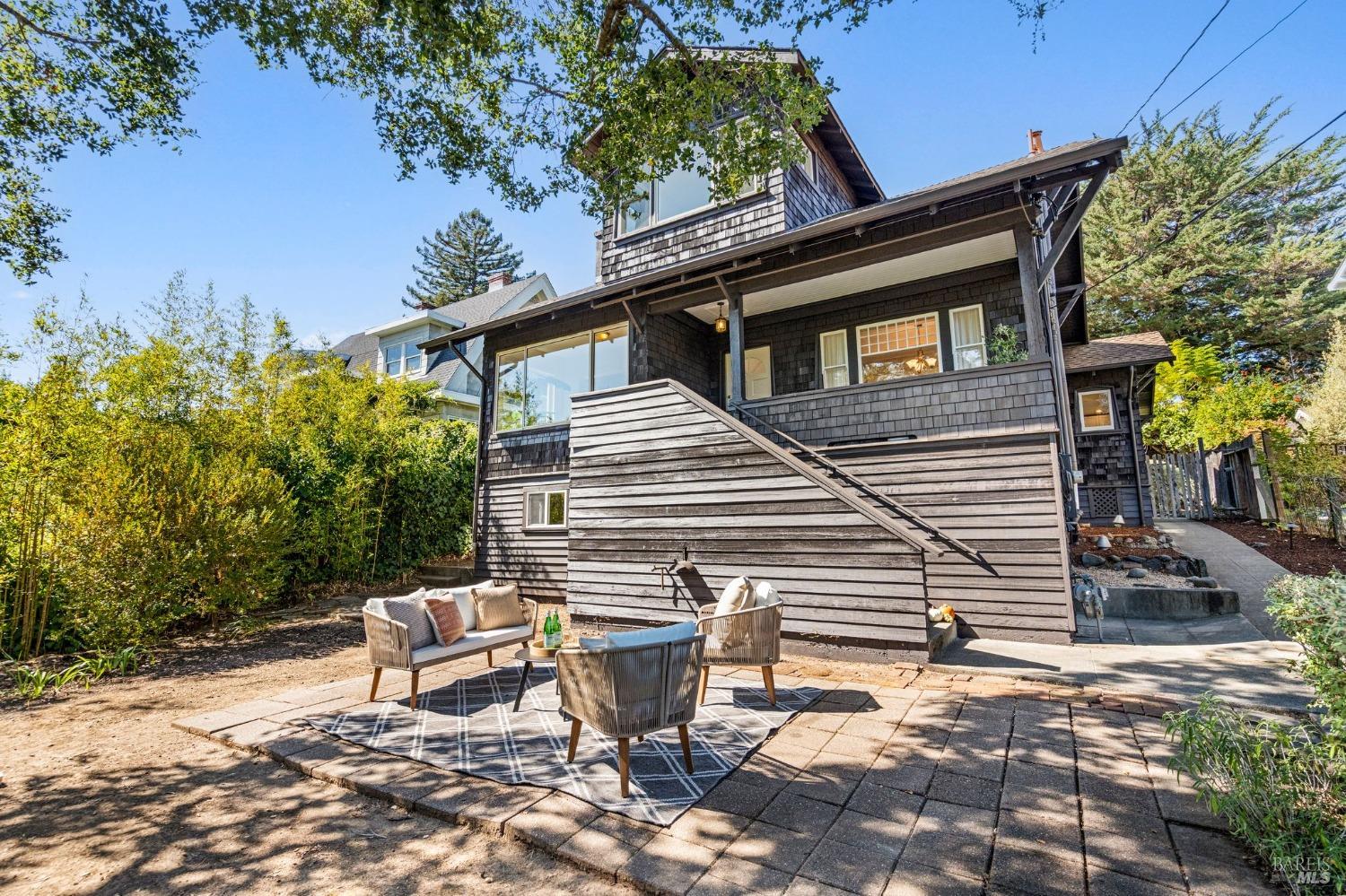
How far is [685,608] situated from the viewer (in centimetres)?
681

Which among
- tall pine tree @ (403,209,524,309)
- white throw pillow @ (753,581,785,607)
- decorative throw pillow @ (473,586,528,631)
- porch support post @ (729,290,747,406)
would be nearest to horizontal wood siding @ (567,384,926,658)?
porch support post @ (729,290,747,406)

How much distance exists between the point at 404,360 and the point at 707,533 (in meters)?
16.0

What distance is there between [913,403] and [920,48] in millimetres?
4267

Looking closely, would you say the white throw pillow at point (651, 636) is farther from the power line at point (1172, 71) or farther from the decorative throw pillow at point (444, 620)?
the power line at point (1172, 71)

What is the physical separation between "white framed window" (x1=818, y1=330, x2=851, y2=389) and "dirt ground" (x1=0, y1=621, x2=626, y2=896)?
8.01 meters

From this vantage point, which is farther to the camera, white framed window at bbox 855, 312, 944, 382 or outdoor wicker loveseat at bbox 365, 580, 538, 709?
white framed window at bbox 855, 312, 944, 382

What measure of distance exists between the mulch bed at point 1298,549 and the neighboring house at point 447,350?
59.2 ft

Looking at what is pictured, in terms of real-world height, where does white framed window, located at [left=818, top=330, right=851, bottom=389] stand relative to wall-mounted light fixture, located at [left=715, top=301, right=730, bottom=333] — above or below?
below

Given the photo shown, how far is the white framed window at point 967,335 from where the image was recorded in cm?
818

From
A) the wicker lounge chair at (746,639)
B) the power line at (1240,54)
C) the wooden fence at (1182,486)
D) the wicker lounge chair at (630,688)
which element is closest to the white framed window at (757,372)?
the wicker lounge chair at (746,639)

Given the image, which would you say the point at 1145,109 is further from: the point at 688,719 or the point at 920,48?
the point at 688,719

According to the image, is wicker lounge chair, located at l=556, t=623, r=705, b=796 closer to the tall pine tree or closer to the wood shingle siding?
the wood shingle siding

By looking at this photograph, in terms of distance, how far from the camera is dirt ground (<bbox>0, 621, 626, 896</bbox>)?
2.42 m

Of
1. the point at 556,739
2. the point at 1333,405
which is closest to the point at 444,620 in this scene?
the point at 556,739
